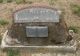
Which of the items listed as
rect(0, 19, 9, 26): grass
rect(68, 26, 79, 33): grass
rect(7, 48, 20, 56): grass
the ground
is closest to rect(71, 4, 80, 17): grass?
the ground

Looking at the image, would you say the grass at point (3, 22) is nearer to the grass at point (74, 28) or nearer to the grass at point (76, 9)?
the grass at point (74, 28)

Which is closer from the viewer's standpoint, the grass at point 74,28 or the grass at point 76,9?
the grass at point 74,28

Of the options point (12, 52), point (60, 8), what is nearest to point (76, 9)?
point (60, 8)

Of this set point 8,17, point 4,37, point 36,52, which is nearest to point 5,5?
point 8,17

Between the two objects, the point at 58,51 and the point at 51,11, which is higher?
the point at 51,11

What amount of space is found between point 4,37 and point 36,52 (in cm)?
88

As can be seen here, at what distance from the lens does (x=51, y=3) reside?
916 centimetres

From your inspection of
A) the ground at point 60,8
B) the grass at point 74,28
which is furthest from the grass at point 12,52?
the grass at point 74,28

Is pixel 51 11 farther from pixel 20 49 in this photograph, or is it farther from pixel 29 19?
pixel 20 49

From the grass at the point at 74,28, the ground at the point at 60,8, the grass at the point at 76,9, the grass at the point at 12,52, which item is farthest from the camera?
the grass at the point at 76,9

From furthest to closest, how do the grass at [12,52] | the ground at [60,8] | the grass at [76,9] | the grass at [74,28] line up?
the grass at [76,9], the ground at [60,8], the grass at [74,28], the grass at [12,52]

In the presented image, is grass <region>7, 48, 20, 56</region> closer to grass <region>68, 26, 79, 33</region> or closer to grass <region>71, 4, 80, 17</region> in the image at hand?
grass <region>68, 26, 79, 33</region>

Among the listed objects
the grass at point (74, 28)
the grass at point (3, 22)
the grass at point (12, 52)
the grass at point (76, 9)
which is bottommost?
the grass at point (12, 52)

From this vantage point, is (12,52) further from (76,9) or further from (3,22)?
(76,9)
